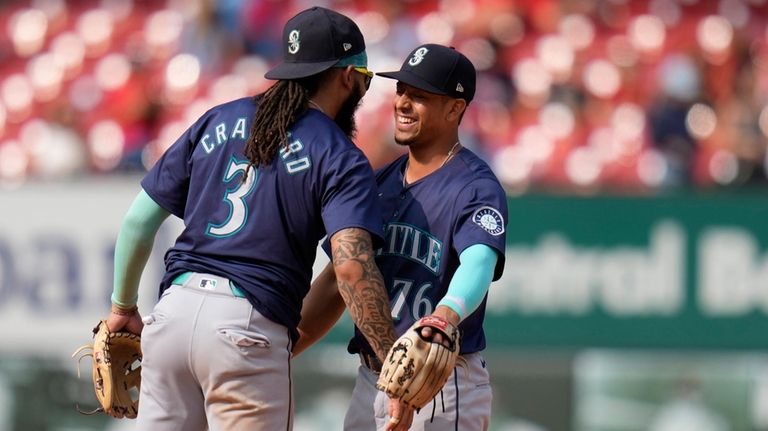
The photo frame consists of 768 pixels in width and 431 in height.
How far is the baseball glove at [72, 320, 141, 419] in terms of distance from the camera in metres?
4.26

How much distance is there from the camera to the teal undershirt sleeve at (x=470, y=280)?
12.3ft

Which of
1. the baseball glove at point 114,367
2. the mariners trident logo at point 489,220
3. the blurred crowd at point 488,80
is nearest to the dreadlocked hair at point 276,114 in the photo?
the mariners trident logo at point 489,220

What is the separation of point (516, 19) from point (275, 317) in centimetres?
784

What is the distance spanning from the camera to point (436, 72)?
4.16 m

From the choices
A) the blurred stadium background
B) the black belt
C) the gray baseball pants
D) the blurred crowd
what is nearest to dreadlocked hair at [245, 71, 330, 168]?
the gray baseball pants

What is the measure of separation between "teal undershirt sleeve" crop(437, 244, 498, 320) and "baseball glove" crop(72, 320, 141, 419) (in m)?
1.19

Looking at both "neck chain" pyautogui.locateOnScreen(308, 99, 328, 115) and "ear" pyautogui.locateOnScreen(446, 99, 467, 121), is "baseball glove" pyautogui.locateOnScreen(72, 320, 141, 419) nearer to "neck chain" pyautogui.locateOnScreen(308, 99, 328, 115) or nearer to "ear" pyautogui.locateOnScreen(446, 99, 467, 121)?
"neck chain" pyautogui.locateOnScreen(308, 99, 328, 115)

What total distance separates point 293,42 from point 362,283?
852 mm

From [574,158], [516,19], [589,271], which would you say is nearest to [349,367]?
[589,271]

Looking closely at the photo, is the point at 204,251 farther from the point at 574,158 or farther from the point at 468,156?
the point at 574,158

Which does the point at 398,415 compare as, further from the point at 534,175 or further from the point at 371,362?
the point at 534,175

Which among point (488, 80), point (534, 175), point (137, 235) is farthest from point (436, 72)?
point (488, 80)

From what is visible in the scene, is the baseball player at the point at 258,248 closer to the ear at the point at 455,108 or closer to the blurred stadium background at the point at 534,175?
the ear at the point at 455,108

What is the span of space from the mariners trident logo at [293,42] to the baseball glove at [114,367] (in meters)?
1.14
